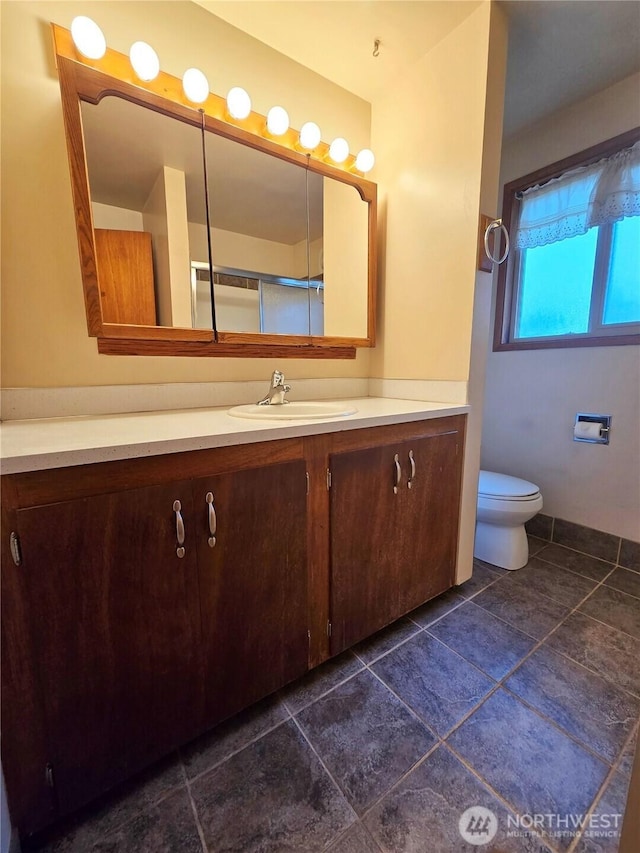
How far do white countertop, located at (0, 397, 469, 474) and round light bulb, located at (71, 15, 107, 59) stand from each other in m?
1.07

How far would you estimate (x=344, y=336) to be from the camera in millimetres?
1683

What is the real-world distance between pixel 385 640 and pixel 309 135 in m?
2.07

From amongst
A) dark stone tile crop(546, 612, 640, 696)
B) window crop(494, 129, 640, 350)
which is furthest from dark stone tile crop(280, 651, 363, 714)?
window crop(494, 129, 640, 350)

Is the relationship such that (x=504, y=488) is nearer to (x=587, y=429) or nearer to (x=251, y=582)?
(x=587, y=429)

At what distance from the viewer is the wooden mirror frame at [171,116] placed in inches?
40.1

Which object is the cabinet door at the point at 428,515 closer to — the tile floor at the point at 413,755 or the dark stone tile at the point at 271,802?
the tile floor at the point at 413,755

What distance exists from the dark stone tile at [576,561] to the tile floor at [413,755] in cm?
38

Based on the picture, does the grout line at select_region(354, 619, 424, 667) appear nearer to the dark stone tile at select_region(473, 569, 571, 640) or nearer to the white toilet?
the dark stone tile at select_region(473, 569, 571, 640)

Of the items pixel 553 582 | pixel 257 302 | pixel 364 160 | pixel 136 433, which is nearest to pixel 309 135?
→ pixel 364 160

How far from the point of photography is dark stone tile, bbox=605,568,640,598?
159cm

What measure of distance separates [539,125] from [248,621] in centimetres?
280

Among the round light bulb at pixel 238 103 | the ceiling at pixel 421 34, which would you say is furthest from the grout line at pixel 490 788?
the ceiling at pixel 421 34

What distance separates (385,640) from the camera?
1323mm

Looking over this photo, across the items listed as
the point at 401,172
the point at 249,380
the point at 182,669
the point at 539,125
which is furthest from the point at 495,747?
the point at 539,125
